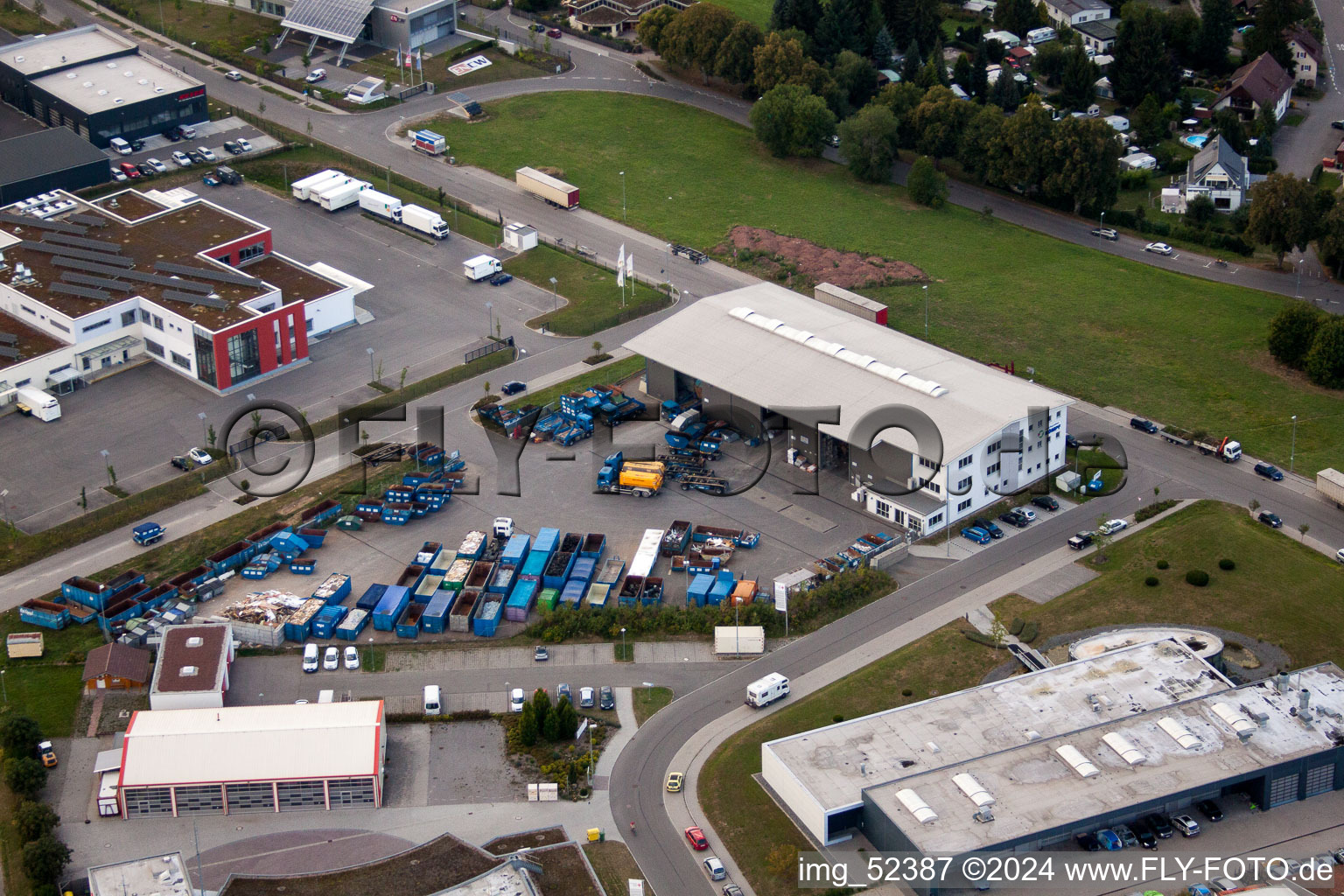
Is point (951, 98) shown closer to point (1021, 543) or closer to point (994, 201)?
point (994, 201)

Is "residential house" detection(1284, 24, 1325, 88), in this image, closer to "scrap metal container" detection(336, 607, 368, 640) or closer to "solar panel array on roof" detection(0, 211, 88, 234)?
"solar panel array on roof" detection(0, 211, 88, 234)

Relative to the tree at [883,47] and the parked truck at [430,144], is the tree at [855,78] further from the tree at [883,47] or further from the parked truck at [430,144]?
the parked truck at [430,144]

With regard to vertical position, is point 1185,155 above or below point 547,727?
above

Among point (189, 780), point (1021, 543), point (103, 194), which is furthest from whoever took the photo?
point (103, 194)

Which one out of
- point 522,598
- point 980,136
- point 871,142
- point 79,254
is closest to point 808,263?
point 871,142

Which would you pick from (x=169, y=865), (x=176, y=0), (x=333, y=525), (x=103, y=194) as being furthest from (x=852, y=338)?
(x=176, y=0)

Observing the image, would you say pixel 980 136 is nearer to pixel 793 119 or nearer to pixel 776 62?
pixel 793 119

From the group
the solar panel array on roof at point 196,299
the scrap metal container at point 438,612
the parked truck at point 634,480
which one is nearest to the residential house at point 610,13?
the solar panel array on roof at point 196,299
